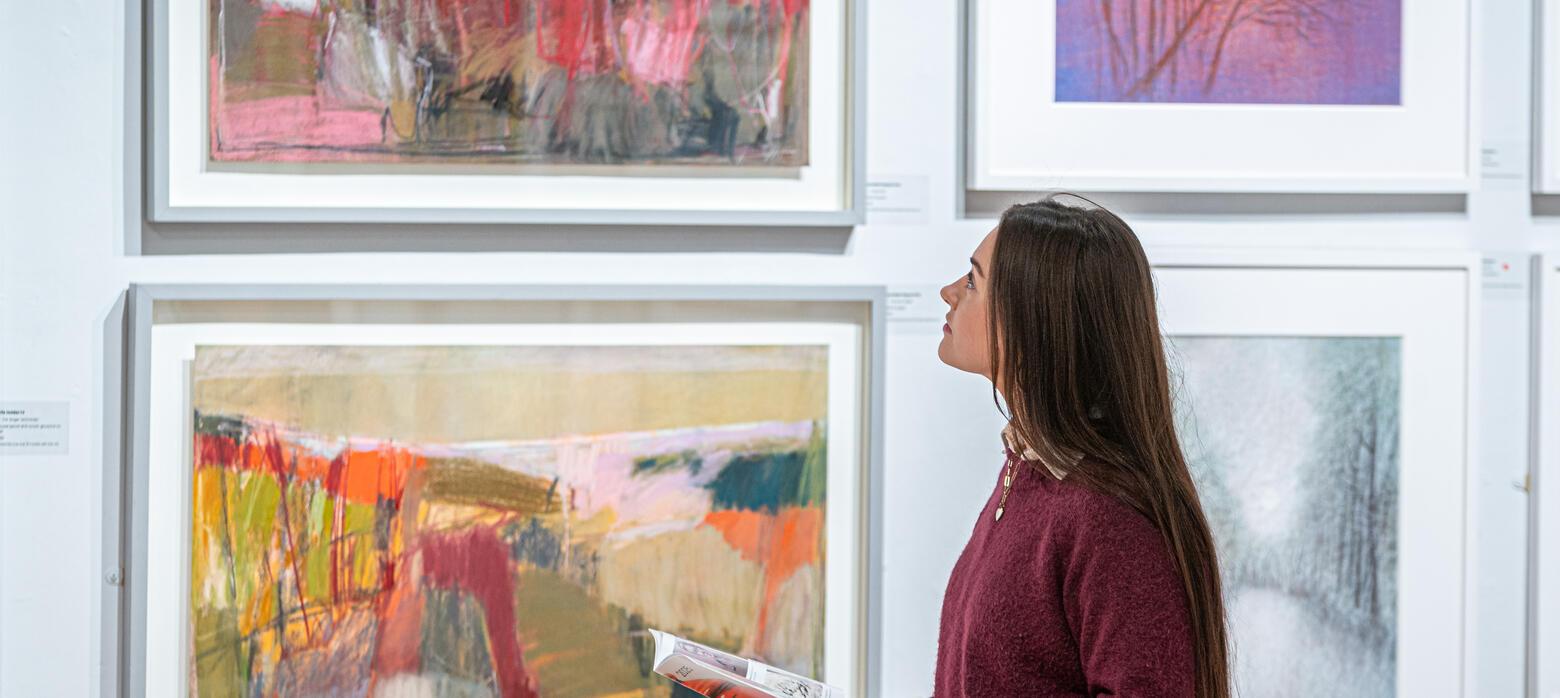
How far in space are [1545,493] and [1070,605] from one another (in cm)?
100

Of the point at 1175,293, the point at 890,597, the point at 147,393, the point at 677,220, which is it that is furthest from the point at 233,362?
the point at 1175,293

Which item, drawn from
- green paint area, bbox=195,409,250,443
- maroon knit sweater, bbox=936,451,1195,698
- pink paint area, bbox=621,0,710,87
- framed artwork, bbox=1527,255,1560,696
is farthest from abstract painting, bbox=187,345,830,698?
framed artwork, bbox=1527,255,1560,696

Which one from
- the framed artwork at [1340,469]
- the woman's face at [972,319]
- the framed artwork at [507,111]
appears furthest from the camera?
the framed artwork at [1340,469]

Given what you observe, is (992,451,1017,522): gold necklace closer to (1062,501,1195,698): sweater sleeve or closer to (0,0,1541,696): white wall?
(1062,501,1195,698): sweater sleeve

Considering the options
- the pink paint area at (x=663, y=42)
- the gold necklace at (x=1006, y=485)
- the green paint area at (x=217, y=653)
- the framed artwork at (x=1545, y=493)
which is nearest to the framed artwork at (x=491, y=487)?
the green paint area at (x=217, y=653)

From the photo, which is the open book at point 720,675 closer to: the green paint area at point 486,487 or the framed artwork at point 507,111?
the green paint area at point 486,487

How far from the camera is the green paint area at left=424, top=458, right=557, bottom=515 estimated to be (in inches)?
53.5

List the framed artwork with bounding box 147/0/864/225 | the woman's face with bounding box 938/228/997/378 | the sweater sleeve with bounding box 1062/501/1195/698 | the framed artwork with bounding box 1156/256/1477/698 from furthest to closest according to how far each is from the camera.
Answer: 1. the framed artwork with bounding box 1156/256/1477/698
2. the framed artwork with bounding box 147/0/864/225
3. the woman's face with bounding box 938/228/997/378
4. the sweater sleeve with bounding box 1062/501/1195/698

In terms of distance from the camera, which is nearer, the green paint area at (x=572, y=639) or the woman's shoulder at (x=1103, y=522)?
the woman's shoulder at (x=1103, y=522)

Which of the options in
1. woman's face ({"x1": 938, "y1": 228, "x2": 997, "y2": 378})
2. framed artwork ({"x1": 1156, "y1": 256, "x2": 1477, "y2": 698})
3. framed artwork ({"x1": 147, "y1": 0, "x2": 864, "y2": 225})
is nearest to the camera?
woman's face ({"x1": 938, "y1": 228, "x2": 997, "y2": 378})

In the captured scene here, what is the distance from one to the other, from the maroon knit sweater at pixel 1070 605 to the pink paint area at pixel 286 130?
36.4 inches

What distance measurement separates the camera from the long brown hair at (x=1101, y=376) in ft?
2.94

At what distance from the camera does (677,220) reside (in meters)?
1.36

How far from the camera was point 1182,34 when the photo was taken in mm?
1424
